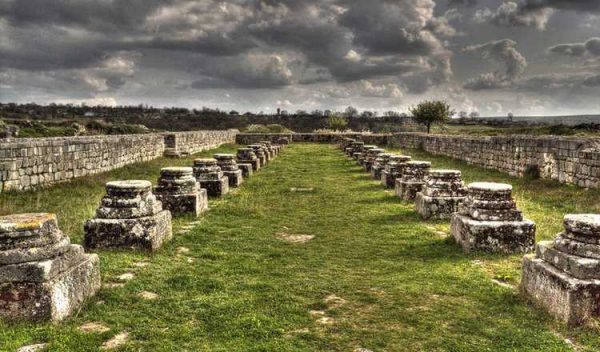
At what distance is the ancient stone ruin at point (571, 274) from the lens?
14.4 feet

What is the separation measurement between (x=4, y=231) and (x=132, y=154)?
15.3 metres

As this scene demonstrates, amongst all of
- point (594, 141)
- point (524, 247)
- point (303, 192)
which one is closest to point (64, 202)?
point (303, 192)

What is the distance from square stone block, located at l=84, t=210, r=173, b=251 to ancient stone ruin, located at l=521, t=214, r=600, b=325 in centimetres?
450

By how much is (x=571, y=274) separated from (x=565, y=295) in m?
0.24

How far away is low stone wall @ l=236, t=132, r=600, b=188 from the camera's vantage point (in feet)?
40.2

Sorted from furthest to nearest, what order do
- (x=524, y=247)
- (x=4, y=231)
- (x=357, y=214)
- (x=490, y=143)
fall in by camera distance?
(x=490, y=143) < (x=357, y=214) < (x=524, y=247) < (x=4, y=231)

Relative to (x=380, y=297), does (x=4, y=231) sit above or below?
above

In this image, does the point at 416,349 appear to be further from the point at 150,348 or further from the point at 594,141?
the point at 594,141

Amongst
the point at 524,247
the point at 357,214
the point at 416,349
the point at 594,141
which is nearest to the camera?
the point at 416,349

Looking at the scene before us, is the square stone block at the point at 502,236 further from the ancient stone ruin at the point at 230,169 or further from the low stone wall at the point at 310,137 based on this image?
the low stone wall at the point at 310,137

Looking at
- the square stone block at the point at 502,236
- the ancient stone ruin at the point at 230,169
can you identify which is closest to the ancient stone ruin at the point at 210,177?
the ancient stone ruin at the point at 230,169

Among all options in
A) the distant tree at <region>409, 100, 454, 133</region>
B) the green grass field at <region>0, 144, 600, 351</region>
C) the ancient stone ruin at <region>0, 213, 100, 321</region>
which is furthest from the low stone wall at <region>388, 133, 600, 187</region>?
the distant tree at <region>409, 100, 454, 133</region>

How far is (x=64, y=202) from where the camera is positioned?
34.4 ft

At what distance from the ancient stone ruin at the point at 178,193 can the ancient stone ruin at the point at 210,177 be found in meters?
2.26
